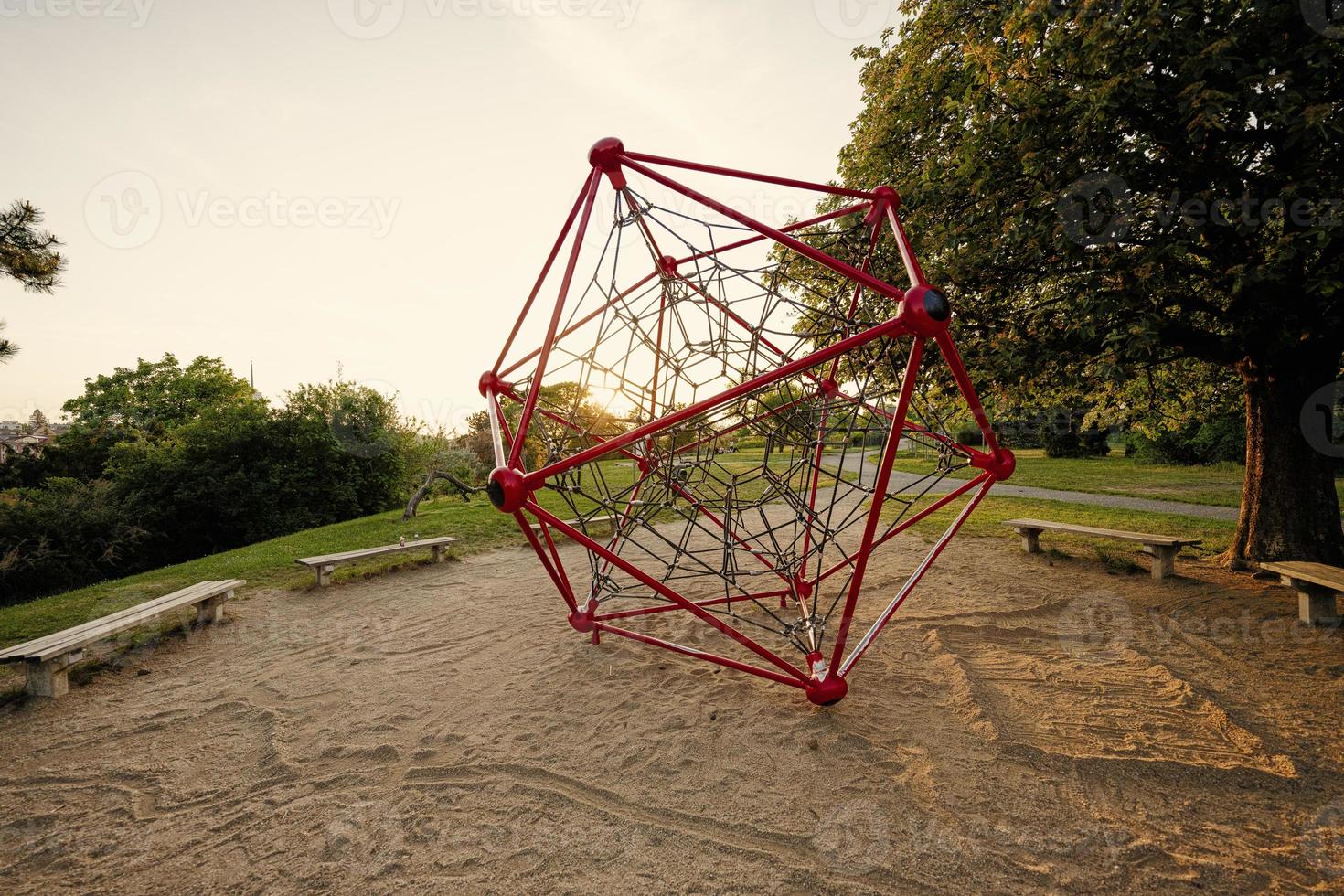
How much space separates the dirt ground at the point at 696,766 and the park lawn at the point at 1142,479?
925 centimetres

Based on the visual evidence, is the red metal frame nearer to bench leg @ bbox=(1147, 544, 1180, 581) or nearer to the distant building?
bench leg @ bbox=(1147, 544, 1180, 581)

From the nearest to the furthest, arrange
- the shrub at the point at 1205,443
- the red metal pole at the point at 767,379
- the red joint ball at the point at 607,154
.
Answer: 1. the red metal pole at the point at 767,379
2. the red joint ball at the point at 607,154
3. the shrub at the point at 1205,443

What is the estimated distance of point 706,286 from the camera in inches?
191

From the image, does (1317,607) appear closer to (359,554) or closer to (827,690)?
(827,690)

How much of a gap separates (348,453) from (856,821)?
1947cm

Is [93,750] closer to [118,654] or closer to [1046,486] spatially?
[118,654]

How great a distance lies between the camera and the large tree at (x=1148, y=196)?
4.48 meters

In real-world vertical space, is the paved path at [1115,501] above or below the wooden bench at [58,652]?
below

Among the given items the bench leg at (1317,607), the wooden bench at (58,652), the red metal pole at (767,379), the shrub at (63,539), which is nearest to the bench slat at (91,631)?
the wooden bench at (58,652)

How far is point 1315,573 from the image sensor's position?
16.1ft

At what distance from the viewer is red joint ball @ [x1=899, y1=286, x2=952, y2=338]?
2.81 meters

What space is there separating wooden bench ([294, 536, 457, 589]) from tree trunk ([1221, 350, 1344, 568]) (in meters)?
11.2

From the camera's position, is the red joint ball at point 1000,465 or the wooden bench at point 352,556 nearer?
the red joint ball at point 1000,465

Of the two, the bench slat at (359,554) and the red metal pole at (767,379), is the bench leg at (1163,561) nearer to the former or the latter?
the red metal pole at (767,379)
